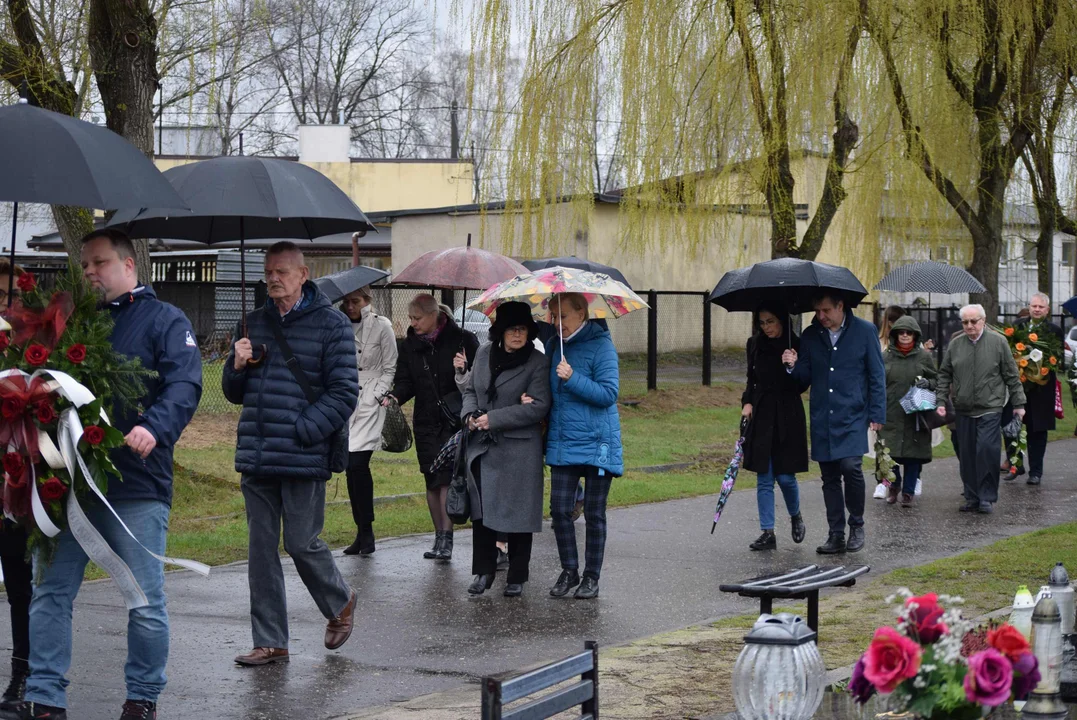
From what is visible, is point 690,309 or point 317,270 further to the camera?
point 317,270

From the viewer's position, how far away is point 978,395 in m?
13.3

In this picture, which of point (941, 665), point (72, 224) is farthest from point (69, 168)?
point (72, 224)

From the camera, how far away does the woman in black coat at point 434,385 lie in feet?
33.2

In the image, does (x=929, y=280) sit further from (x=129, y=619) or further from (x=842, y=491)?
(x=129, y=619)

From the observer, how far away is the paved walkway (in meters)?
6.58

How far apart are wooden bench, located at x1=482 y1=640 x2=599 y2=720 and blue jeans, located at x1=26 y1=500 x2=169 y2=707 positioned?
2.36 m

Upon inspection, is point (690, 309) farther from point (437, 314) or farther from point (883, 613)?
point (883, 613)

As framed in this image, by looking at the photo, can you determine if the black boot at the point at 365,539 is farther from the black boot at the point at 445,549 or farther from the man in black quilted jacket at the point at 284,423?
the man in black quilted jacket at the point at 284,423

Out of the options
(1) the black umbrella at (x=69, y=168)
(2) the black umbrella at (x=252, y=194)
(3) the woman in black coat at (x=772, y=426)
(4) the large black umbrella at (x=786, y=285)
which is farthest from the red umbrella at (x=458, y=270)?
(1) the black umbrella at (x=69, y=168)

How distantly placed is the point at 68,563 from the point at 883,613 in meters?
4.62

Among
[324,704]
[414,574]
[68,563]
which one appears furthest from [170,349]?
[414,574]

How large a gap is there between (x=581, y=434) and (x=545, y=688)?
16.7 feet

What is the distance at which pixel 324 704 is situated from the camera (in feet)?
20.8

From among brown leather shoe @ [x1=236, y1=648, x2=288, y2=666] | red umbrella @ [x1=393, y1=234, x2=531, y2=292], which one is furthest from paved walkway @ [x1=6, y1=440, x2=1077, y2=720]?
red umbrella @ [x1=393, y1=234, x2=531, y2=292]
